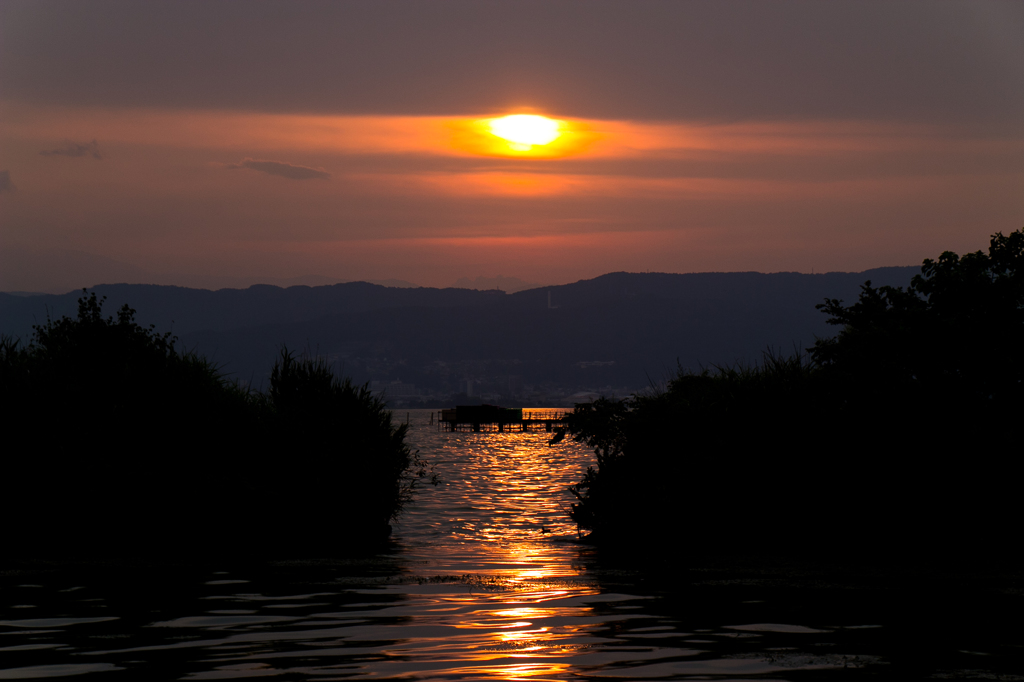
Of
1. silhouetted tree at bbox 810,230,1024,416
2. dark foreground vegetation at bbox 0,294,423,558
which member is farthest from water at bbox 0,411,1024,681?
silhouetted tree at bbox 810,230,1024,416

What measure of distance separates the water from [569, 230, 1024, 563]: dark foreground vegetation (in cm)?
309

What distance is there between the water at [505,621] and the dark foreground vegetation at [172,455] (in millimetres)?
3694

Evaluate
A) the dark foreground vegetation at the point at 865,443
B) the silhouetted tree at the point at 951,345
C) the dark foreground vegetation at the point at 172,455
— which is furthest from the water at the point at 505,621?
the silhouetted tree at the point at 951,345

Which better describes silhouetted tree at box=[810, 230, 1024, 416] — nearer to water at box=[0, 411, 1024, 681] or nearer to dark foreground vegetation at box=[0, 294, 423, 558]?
water at box=[0, 411, 1024, 681]

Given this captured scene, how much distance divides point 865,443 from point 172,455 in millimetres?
17048

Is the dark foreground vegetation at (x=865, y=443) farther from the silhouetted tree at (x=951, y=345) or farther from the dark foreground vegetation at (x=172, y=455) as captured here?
the dark foreground vegetation at (x=172, y=455)

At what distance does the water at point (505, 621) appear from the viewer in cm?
1219

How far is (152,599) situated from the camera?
17547 mm

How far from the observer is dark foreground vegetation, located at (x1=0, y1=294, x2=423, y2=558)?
26484mm

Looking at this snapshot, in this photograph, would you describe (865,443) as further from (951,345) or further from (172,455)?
(172,455)

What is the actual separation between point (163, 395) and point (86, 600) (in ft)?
38.3

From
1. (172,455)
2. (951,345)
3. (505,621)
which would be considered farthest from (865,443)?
(172,455)

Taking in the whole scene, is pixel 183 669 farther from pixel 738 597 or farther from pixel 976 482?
pixel 976 482

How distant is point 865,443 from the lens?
25453 mm
